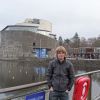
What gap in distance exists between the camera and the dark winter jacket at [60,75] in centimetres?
598

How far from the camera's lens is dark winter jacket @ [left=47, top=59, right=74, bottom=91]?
5.98m

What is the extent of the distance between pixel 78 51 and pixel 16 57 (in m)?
21.3

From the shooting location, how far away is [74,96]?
24.4 feet

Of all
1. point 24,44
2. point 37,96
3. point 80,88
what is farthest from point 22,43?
point 37,96

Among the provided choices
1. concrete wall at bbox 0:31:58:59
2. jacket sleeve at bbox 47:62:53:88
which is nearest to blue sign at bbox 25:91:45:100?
jacket sleeve at bbox 47:62:53:88

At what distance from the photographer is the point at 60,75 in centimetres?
599

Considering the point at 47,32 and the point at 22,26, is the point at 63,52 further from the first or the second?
the point at 47,32

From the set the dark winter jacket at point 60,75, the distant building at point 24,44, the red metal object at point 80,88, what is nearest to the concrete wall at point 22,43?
the distant building at point 24,44

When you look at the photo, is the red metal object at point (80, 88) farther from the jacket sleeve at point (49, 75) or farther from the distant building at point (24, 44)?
the distant building at point (24, 44)

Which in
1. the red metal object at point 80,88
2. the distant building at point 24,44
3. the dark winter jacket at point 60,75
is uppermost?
the distant building at point 24,44

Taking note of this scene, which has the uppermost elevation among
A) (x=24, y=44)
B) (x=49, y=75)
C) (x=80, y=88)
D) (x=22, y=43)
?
(x=22, y=43)

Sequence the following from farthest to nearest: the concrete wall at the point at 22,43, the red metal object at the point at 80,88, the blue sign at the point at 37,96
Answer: the concrete wall at the point at 22,43 < the red metal object at the point at 80,88 < the blue sign at the point at 37,96

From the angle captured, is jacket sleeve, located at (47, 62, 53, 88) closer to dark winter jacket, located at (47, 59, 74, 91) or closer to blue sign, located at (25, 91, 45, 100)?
dark winter jacket, located at (47, 59, 74, 91)

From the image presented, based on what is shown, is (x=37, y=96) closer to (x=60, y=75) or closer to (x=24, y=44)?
(x=60, y=75)
